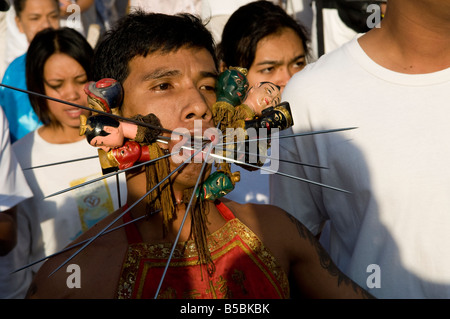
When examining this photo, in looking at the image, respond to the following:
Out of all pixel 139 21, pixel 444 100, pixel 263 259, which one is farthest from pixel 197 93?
pixel 444 100

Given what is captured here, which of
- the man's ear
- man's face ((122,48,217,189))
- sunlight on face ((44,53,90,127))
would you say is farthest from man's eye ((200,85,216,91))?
the man's ear

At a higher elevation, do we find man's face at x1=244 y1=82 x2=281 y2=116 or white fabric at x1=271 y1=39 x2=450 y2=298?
man's face at x1=244 y1=82 x2=281 y2=116

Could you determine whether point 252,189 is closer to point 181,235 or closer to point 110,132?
point 181,235

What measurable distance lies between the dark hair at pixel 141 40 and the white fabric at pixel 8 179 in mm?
1045

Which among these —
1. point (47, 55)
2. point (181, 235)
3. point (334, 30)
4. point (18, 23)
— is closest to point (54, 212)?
point (47, 55)

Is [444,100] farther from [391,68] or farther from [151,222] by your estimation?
[151,222]

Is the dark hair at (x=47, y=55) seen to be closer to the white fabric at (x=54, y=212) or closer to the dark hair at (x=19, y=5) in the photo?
the white fabric at (x=54, y=212)

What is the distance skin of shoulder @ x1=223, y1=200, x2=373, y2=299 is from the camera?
191 centimetres

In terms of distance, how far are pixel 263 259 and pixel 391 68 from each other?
2.95 ft

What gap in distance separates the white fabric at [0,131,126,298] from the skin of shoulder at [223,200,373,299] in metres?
1.22

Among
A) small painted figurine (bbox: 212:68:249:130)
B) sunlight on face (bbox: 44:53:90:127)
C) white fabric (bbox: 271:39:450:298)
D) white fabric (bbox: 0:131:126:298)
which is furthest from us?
sunlight on face (bbox: 44:53:90:127)

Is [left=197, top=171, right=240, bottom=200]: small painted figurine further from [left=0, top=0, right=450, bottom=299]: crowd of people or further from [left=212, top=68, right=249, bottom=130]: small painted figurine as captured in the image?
[left=212, top=68, right=249, bottom=130]: small painted figurine

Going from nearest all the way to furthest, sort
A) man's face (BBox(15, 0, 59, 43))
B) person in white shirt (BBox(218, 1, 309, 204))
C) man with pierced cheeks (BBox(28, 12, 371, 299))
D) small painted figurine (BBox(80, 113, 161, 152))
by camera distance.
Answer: small painted figurine (BBox(80, 113, 161, 152)) < man with pierced cheeks (BBox(28, 12, 371, 299)) < person in white shirt (BBox(218, 1, 309, 204)) < man's face (BBox(15, 0, 59, 43))
